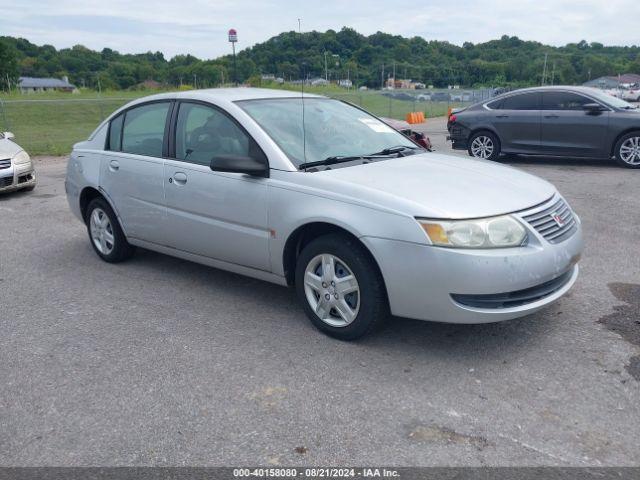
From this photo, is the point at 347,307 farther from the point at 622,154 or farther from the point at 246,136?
the point at 622,154

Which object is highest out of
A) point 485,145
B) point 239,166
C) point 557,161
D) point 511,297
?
point 239,166

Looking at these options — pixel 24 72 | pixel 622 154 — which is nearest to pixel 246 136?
pixel 622 154

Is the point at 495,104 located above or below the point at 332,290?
above

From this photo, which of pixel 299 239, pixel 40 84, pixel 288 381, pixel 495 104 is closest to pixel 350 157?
pixel 299 239

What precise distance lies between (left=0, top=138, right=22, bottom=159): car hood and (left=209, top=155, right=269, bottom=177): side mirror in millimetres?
6826

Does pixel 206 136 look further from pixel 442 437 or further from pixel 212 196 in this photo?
pixel 442 437

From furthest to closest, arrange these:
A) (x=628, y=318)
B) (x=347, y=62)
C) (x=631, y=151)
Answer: (x=631, y=151) → (x=347, y=62) → (x=628, y=318)

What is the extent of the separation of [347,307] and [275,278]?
2.33 ft

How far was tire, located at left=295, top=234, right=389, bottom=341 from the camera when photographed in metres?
3.74

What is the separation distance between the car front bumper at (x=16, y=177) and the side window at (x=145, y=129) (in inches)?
188

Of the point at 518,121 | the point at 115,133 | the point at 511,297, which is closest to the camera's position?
the point at 511,297

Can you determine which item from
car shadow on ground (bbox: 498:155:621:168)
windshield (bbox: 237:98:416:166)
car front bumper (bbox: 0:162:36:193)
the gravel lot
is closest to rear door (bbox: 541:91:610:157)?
car shadow on ground (bbox: 498:155:621:168)

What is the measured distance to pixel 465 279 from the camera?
3.46 metres

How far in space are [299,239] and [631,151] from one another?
916 cm
